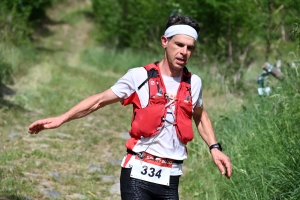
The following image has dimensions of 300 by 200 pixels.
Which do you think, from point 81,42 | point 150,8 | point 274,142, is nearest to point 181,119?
point 274,142

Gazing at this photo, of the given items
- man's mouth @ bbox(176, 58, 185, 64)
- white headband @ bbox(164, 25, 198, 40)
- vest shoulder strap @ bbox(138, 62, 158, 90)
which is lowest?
vest shoulder strap @ bbox(138, 62, 158, 90)

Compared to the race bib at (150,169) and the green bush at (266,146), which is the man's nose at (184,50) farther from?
the green bush at (266,146)

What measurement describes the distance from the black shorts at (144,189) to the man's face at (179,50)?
2.23ft

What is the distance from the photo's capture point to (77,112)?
3.73m

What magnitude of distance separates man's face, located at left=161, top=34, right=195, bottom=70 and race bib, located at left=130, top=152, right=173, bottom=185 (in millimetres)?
558

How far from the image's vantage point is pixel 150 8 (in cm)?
1855

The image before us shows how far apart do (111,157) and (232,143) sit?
1.82m

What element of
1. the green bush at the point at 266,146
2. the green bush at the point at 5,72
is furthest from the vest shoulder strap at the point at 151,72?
the green bush at the point at 5,72

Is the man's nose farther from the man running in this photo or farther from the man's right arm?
the man's right arm

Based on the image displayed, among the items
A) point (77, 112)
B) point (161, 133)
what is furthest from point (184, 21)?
point (77, 112)

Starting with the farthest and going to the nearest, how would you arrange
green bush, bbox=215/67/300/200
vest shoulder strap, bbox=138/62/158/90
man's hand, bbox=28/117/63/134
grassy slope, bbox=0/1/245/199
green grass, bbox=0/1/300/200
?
grassy slope, bbox=0/1/245/199 < green grass, bbox=0/1/300/200 < green bush, bbox=215/67/300/200 < vest shoulder strap, bbox=138/62/158/90 < man's hand, bbox=28/117/63/134

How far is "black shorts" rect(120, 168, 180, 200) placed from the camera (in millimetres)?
3725

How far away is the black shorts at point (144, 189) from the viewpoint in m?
3.72

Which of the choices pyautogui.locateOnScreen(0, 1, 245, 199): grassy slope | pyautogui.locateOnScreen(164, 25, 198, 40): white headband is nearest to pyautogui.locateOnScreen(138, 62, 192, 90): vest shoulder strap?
pyautogui.locateOnScreen(164, 25, 198, 40): white headband
